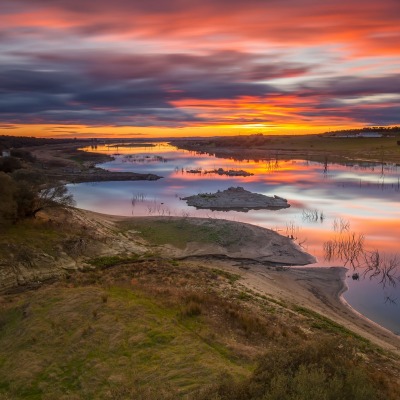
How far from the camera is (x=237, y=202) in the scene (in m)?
43.8

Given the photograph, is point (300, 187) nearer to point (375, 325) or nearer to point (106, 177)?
point (106, 177)

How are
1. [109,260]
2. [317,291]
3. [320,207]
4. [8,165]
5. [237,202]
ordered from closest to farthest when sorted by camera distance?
[317,291], [109,260], [320,207], [237,202], [8,165]

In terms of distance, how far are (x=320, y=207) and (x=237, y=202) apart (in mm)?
7883

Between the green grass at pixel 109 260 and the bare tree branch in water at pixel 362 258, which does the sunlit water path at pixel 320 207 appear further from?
the green grass at pixel 109 260

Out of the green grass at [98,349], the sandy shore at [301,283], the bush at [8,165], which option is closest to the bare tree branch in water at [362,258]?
the sandy shore at [301,283]

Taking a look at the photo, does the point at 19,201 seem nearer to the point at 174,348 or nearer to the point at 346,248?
the point at 174,348

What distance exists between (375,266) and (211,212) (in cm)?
1939

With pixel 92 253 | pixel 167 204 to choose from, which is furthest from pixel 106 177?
pixel 92 253

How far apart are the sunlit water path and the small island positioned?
1416 mm

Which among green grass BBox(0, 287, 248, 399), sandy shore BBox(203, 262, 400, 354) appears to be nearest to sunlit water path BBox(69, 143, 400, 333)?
sandy shore BBox(203, 262, 400, 354)

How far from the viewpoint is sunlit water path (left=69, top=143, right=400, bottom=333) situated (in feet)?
73.0

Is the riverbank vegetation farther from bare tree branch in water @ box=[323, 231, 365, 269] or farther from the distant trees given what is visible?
bare tree branch in water @ box=[323, 231, 365, 269]

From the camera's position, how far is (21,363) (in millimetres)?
12320

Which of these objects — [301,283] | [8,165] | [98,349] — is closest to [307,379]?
[98,349]
